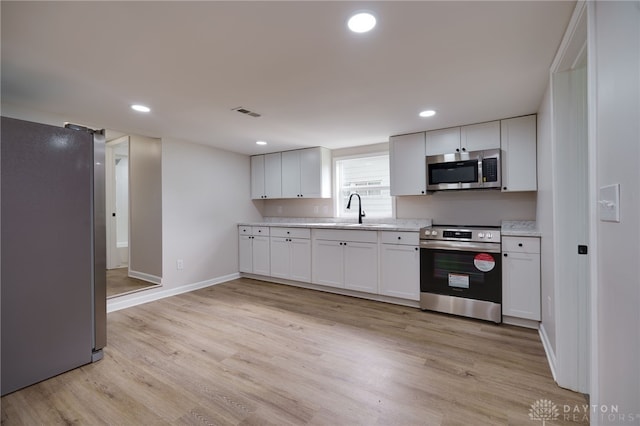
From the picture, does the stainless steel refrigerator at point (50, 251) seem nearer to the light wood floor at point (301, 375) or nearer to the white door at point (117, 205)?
the light wood floor at point (301, 375)

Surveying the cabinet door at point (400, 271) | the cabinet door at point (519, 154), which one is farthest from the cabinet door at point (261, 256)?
the cabinet door at point (519, 154)

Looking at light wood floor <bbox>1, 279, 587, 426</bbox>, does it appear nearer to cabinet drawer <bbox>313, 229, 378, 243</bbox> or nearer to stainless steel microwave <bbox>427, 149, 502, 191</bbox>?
cabinet drawer <bbox>313, 229, 378, 243</bbox>

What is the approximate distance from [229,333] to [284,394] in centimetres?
110

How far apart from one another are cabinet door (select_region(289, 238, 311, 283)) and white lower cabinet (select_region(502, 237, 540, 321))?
2.36 m

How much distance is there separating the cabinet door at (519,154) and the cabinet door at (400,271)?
123 cm

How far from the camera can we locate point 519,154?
9.98ft

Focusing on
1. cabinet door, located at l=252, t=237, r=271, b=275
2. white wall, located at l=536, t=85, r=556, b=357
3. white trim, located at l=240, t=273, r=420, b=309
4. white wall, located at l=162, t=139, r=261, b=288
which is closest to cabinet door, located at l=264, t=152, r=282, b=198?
white wall, located at l=162, t=139, r=261, b=288

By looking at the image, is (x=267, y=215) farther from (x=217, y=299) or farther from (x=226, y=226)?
(x=217, y=299)

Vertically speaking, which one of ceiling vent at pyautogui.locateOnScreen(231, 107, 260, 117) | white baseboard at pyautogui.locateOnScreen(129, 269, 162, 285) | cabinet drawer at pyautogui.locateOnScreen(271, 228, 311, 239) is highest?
ceiling vent at pyautogui.locateOnScreen(231, 107, 260, 117)

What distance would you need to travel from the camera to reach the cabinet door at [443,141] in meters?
3.38

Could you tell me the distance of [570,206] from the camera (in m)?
1.82

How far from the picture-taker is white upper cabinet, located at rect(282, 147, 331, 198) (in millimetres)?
4496

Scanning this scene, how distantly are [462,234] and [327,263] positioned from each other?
68.4 inches

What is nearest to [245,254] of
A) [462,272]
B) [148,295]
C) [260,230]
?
[260,230]
